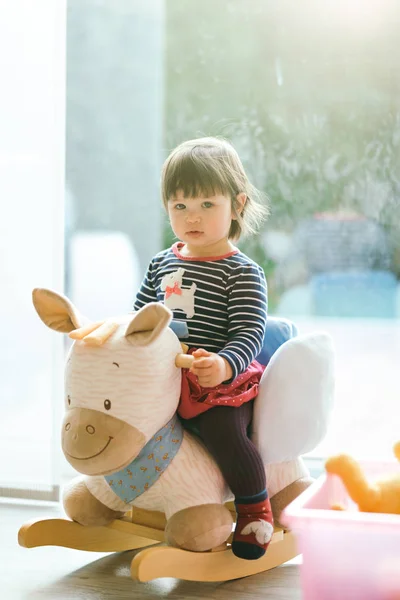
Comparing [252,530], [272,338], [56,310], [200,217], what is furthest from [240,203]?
[252,530]

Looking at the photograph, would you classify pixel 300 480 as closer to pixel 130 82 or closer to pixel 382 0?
pixel 382 0

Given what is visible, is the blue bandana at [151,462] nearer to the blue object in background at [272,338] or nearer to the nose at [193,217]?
the blue object in background at [272,338]

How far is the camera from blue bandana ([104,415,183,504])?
1208 millimetres

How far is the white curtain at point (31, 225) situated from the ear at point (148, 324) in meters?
0.60

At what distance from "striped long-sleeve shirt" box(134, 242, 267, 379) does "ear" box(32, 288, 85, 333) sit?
0.17 m

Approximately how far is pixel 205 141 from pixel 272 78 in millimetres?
601

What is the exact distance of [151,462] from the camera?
47.6 inches

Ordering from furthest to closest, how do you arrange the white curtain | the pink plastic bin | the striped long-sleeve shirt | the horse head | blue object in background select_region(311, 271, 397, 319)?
blue object in background select_region(311, 271, 397, 319)
the white curtain
the striped long-sleeve shirt
the horse head
the pink plastic bin

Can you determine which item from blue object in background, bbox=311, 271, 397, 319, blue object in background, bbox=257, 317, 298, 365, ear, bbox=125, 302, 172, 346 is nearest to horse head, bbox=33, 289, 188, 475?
ear, bbox=125, 302, 172, 346

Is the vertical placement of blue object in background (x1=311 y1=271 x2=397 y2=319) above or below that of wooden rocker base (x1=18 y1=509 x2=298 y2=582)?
above

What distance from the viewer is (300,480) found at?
52.6 inches

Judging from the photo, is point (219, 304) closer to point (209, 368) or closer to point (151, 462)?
point (209, 368)

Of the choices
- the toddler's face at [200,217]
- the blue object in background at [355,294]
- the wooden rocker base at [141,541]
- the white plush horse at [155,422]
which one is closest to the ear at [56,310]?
the white plush horse at [155,422]

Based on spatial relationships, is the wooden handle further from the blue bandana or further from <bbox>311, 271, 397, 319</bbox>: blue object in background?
<bbox>311, 271, 397, 319</bbox>: blue object in background
